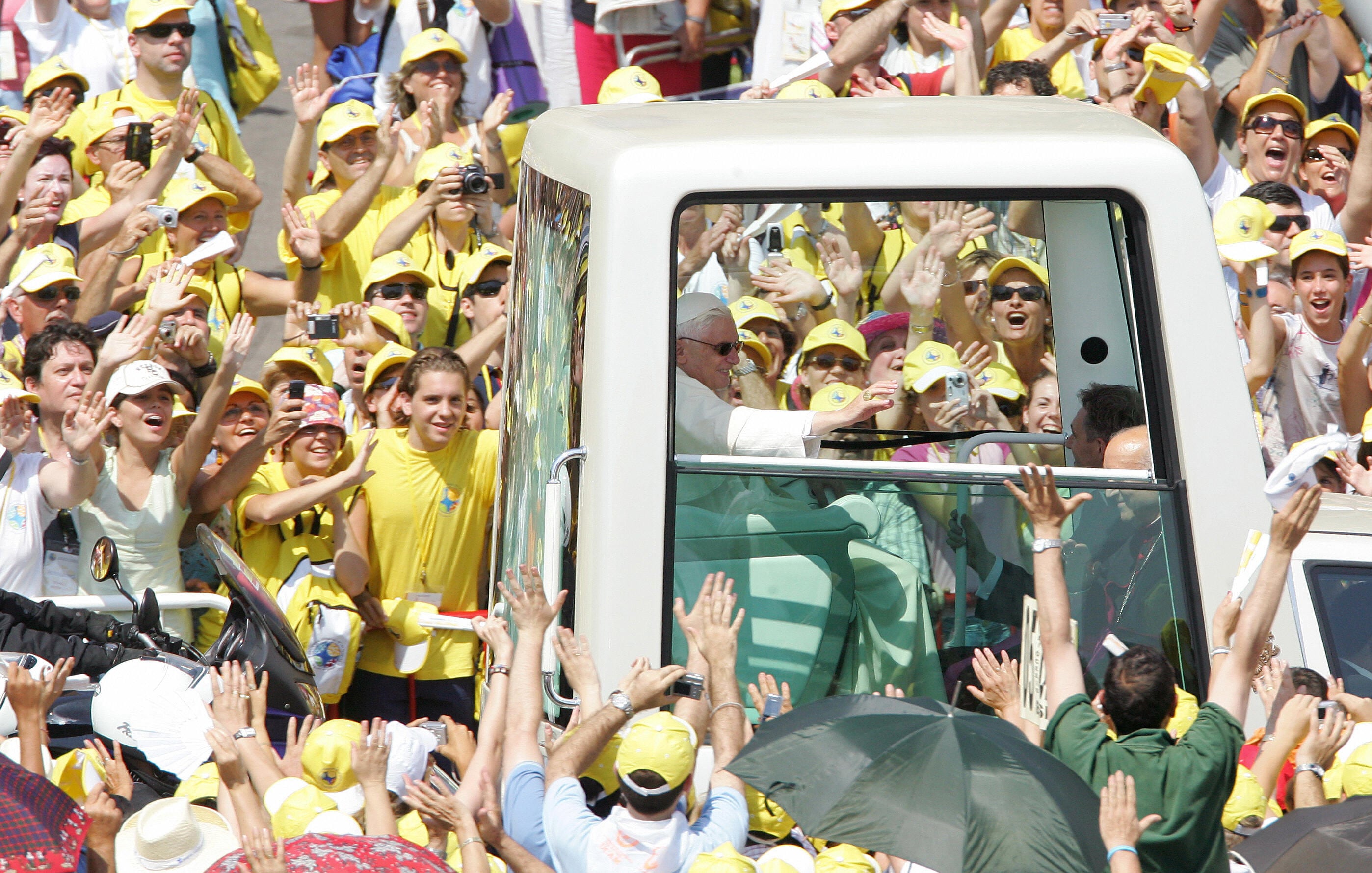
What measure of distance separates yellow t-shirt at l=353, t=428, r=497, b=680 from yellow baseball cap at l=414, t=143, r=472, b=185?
5.45ft

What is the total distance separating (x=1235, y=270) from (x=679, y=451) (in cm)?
308

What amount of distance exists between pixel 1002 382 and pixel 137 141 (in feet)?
12.7

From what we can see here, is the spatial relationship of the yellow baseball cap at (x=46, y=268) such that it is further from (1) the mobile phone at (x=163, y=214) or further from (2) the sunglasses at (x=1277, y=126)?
(2) the sunglasses at (x=1277, y=126)

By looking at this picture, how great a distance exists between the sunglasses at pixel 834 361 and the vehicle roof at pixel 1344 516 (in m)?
1.85

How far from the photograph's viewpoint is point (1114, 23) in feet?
21.3

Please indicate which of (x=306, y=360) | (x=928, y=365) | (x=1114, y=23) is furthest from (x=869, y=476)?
(x=1114, y=23)

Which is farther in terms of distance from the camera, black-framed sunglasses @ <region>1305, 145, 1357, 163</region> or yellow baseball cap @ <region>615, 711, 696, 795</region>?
black-framed sunglasses @ <region>1305, 145, 1357, 163</region>

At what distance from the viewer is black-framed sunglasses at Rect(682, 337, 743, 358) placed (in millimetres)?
3998

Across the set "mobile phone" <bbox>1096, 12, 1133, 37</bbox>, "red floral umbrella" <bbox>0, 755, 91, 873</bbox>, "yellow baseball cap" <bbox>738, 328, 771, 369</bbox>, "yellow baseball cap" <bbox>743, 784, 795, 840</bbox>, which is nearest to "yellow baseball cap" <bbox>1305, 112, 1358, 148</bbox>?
"mobile phone" <bbox>1096, 12, 1133, 37</bbox>

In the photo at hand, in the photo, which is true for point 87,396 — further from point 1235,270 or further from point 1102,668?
point 1235,270

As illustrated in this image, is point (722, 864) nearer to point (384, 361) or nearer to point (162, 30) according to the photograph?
point (384, 361)

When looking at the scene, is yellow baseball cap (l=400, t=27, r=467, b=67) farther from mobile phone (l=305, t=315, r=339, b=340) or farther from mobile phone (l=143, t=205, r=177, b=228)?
mobile phone (l=305, t=315, r=339, b=340)

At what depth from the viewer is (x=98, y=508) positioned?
16.2 ft

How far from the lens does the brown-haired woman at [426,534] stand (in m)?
5.16
